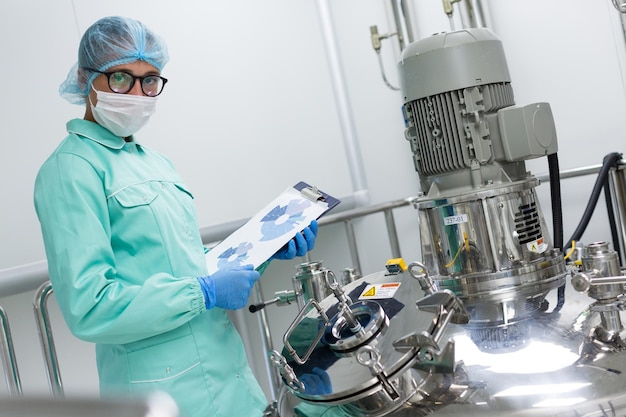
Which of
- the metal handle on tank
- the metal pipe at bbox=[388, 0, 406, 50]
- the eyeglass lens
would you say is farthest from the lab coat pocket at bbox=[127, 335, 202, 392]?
the metal pipe at bbox=[388, 0, 406, 50]

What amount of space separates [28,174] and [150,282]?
106 centimetres

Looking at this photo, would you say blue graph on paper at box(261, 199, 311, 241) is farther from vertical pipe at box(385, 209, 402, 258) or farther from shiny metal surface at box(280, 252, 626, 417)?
vertical pipe at box(385, 209, 402, 258)

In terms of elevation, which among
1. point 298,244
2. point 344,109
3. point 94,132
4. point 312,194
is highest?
point 344,109

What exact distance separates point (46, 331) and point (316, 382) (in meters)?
1.08

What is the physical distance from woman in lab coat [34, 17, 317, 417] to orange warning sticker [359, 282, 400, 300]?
25 centimetres

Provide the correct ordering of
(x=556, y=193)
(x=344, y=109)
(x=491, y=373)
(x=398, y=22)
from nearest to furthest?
(x=491, y=373) → (x=556, y=193) → (x=398, y=22) → (x=344, y=109)

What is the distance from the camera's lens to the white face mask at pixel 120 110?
1459 mm

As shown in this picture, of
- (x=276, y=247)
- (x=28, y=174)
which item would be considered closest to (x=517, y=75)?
(x=276, y=247)

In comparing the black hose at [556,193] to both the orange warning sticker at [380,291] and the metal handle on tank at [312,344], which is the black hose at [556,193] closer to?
the orange warning sticker at [380,291]

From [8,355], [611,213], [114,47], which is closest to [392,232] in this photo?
[611,213]

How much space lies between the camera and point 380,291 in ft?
4.37

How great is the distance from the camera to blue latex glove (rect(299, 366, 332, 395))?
3.71ft

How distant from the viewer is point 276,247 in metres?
1.55

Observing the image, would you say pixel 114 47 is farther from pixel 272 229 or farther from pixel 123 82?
pixel 272 229
